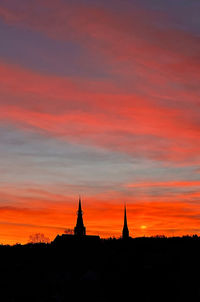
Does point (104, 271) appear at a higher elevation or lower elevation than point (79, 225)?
lower

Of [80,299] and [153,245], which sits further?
[153,245]

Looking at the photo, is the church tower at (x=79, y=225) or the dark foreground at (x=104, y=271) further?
the church tower at (x=79, y=225)

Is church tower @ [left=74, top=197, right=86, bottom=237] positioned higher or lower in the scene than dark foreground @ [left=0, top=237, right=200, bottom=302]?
higher

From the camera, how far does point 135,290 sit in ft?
103

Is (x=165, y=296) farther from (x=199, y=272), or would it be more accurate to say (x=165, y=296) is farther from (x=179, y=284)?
(x=199, y=272)

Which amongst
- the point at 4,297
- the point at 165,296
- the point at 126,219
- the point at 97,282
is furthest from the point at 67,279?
the point at 126,219

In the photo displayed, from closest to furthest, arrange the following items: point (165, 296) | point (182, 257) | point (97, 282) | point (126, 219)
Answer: point (165, 296) < point (97, 282) < point (182, 257) < point (126, 219)

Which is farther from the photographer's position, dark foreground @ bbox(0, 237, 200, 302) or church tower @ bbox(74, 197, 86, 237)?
church tower @ bbox(74, 197, 86, 237)

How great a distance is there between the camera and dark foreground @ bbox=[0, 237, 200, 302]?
31.5 m

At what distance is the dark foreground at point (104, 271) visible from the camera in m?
31.5

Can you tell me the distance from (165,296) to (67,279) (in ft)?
23.3

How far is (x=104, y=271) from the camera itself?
34.0 meters

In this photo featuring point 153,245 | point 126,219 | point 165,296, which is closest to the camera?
point 165,296

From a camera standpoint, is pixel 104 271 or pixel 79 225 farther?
pixel 79 225
